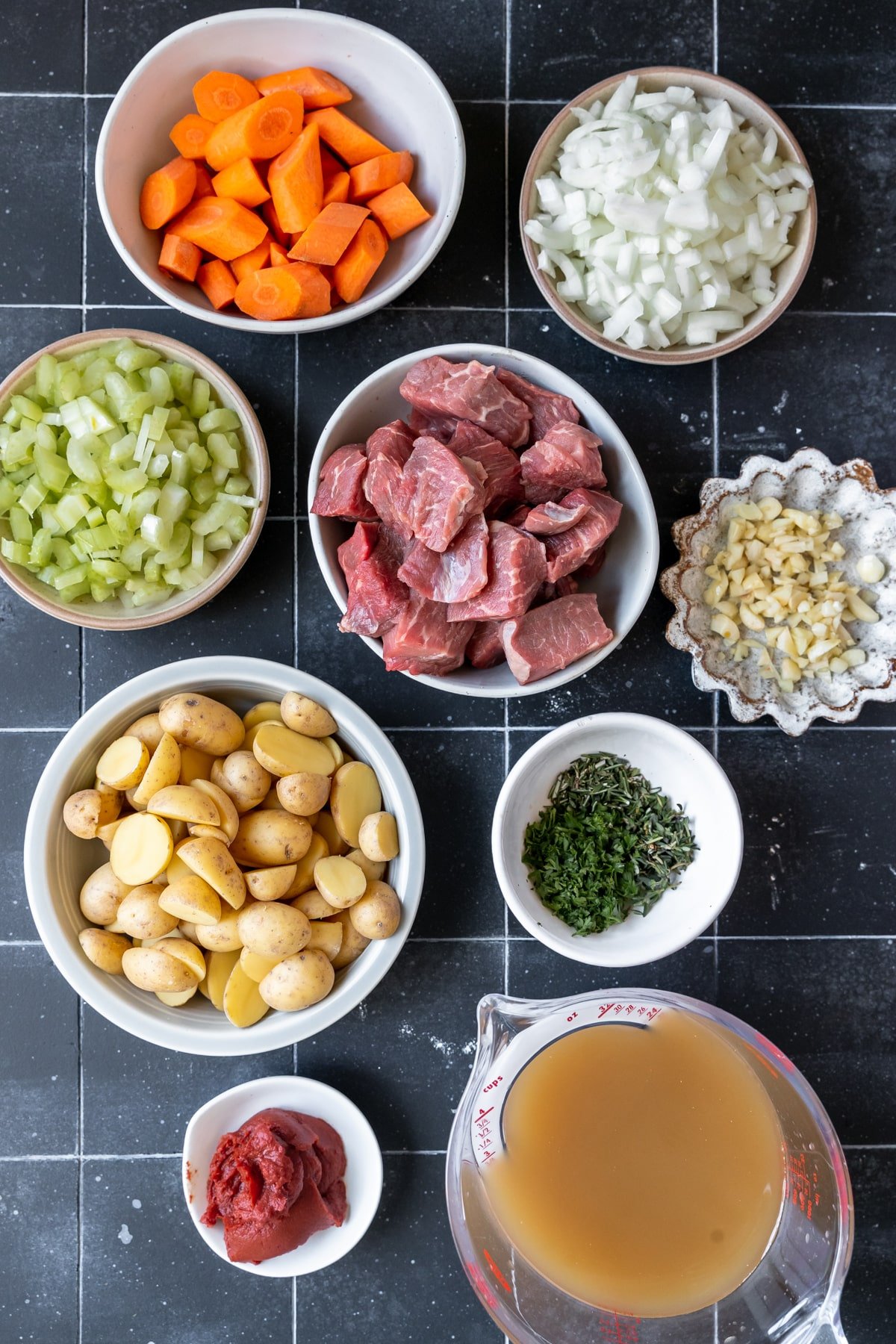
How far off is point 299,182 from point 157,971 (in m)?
1.25

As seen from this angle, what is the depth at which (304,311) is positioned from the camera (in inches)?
61.8

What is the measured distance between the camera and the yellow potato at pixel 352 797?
157cm

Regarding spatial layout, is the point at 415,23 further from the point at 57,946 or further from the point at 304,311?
the point at 57,946

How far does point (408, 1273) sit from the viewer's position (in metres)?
1.72

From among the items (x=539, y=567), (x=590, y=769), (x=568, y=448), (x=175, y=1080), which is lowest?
(x=175, y=1080)

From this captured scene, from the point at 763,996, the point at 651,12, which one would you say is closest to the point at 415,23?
the point at 651,12

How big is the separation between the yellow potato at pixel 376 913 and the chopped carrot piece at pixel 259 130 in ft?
3.90

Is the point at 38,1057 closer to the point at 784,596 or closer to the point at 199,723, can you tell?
the point at 199,723

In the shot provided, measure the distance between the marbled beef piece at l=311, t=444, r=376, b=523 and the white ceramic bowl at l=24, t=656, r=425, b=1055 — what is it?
0.87 ft

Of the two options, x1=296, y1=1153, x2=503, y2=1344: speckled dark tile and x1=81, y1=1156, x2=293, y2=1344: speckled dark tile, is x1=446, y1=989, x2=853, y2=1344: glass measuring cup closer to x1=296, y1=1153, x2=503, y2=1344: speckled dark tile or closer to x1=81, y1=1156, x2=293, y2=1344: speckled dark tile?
x1=296, y1=1153, x2=503, y2=1344: speckled dark tile

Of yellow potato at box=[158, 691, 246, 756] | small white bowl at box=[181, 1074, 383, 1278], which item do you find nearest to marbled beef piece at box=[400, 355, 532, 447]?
yellow potato at box=[158, 691, 246, 756]

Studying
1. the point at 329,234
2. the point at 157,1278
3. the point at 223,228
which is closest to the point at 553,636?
the point at 329,234

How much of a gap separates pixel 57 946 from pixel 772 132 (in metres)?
1.72

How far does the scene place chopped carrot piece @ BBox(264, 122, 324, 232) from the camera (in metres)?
1.54
